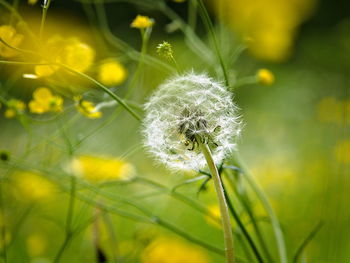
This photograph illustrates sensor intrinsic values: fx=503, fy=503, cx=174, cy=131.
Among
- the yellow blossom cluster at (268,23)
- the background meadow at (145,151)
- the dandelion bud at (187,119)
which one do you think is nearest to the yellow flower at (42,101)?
the background meadow at (145,151)

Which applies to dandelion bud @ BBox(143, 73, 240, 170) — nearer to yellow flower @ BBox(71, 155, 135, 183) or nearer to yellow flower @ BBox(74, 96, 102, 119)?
yellow flower @ BBox(74, 96, 102, 119)

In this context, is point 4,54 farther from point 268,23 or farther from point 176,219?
point 268,23

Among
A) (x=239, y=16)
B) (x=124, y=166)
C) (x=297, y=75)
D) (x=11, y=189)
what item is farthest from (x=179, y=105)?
(x=297, y=75)

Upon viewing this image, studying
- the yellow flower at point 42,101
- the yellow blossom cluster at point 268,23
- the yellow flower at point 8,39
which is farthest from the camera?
the yellow blossom cluster at point 268,23

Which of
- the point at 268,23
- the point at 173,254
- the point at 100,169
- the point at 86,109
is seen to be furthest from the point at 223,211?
the point at 268,23

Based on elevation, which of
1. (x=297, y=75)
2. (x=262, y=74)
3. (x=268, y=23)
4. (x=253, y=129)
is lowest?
(x=262, y=74)

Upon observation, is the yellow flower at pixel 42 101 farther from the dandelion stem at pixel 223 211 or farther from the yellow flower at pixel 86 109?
the dandelion stem at pixel 223 211
